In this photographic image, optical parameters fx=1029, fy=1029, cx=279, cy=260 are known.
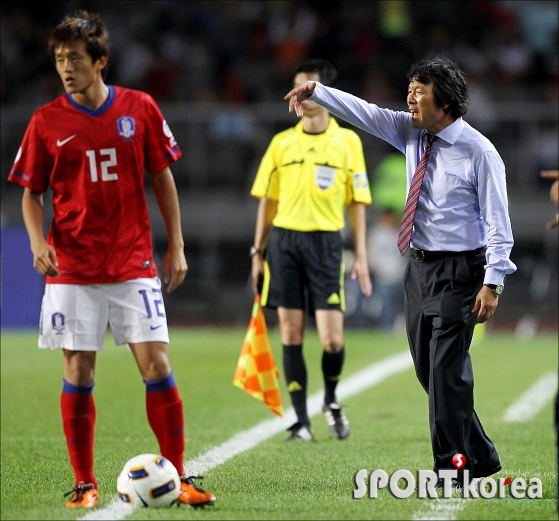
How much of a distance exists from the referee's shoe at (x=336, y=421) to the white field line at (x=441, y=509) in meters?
2.54

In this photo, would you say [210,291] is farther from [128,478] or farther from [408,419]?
[128,478]

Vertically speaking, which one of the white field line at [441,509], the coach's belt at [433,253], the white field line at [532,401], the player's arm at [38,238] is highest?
the player's arm at [38,238]

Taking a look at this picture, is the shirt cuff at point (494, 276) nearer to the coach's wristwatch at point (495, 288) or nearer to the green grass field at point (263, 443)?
the coach's wristwatch at point (495, 288)

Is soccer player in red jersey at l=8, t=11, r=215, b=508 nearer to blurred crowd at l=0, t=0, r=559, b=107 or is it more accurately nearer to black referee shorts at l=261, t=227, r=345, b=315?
black referee shorts at l=261, t=227, r=345, b=315

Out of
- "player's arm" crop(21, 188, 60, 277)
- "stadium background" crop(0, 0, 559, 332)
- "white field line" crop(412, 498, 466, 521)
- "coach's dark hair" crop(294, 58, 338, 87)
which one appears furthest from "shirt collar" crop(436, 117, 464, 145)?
"stadium background" crop(0, 0, 559, 332)

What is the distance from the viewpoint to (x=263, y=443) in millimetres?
7203

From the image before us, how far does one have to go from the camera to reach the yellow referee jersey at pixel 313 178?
7.71m

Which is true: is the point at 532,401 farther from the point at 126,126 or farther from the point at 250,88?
the point at 250,88

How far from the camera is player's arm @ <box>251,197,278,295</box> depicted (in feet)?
25.9

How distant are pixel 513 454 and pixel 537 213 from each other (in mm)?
11317

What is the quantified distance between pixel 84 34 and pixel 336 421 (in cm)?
373

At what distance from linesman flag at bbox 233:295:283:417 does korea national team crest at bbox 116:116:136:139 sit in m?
2.96

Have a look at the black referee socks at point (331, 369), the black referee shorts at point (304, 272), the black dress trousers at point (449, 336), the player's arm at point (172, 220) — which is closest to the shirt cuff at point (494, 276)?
the black dress trousers at point (449, 336)

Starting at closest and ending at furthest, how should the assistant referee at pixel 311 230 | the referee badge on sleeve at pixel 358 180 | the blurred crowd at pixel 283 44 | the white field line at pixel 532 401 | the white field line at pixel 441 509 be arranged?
the white field line at pixel 441 509 < the assistant referee at pixel 311 230 < the referee badge on sleeve at pixel 358 180 < the white field line at pixel 532 401 < the blurred crowd at pixel 283 44
